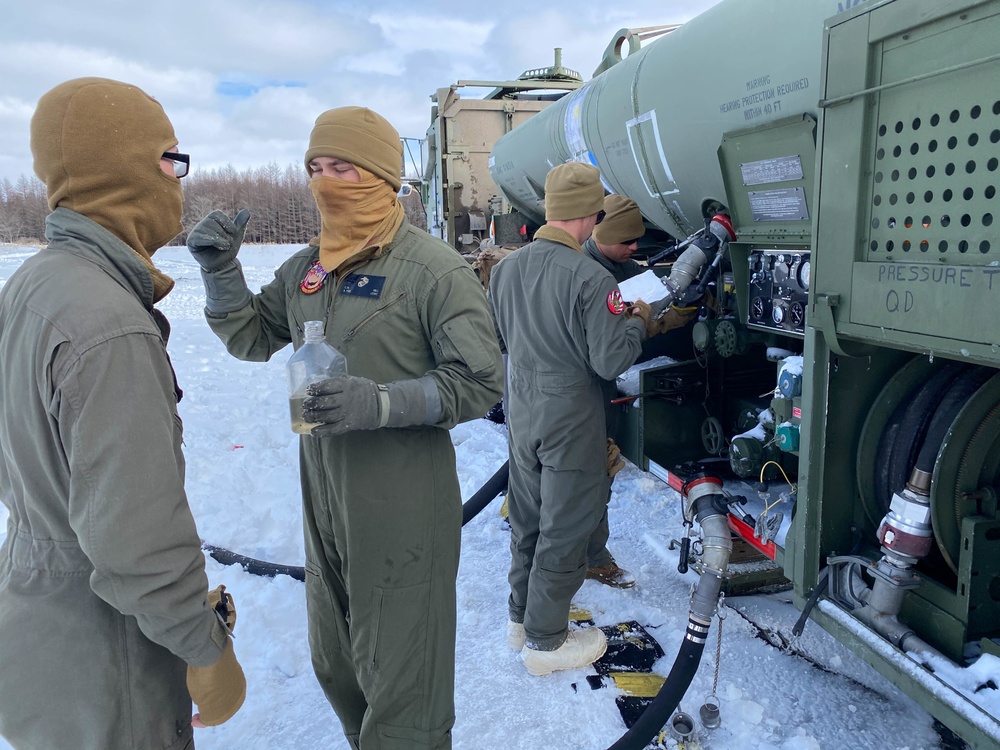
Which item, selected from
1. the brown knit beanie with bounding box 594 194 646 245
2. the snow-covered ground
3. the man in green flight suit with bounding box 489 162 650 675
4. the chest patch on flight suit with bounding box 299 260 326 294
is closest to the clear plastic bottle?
the chest patch on flight suit with bounding box 299 260 326 294

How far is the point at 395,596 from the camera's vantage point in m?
1.86

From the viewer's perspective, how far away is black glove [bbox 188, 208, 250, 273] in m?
1.89

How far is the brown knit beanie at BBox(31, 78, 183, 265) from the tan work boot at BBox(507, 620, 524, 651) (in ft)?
7.26

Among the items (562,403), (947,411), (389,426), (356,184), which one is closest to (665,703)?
(562,403)

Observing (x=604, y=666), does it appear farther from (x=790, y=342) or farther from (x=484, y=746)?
(x=790, y=342)

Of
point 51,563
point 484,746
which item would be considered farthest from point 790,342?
point 51,563

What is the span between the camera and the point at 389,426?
1.74 m

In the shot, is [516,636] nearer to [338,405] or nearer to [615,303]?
[615,303]

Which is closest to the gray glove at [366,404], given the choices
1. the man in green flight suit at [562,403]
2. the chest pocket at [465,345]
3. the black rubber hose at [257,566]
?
the chest pocket at [465,345]

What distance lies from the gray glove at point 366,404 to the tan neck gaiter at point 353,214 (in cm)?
41

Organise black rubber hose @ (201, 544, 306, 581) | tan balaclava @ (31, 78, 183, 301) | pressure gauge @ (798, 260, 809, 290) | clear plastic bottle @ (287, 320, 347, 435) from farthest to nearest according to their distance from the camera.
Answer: black rubber hose @ (201, 544, 306, 581)
pressure gauge @ (798, 260, 809, 290)
clear plastic bottle @ (287, 320, 347, 435)
tan balaclava @ (31, 78, 183, 301)

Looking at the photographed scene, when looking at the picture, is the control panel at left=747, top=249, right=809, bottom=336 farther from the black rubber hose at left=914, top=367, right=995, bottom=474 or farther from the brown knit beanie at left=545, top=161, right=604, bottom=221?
the brown knit beanie at left=545, top=161, right=604, bottom=221

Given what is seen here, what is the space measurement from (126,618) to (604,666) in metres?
2.01

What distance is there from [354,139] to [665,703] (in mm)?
2013
